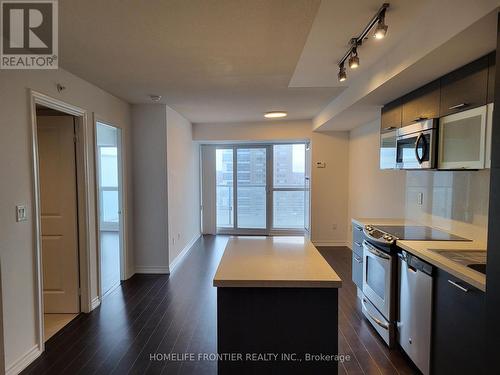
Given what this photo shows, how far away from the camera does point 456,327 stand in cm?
173

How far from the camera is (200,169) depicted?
6.72 m

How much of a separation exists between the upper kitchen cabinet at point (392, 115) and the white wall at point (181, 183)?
9.50 ft

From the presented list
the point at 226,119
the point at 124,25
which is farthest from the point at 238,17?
the point at 226,119

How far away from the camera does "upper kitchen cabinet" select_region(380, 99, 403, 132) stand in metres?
2.92

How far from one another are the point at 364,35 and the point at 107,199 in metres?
6.41

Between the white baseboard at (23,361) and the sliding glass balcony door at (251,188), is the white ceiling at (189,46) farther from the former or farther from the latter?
the sliding glass balcony door at (251,188)

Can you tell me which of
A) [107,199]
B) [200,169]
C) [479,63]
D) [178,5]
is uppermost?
[178,5]

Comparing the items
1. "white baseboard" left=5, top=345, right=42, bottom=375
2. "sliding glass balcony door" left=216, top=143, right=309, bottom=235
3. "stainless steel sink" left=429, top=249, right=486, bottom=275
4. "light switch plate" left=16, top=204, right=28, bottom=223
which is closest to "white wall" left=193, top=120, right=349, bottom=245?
"sliding glass balcony door" left=216, top=143, right=309, bottom=235

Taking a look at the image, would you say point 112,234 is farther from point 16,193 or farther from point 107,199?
point 16,193

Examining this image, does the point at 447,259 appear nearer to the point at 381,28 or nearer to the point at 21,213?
the point at 381,28

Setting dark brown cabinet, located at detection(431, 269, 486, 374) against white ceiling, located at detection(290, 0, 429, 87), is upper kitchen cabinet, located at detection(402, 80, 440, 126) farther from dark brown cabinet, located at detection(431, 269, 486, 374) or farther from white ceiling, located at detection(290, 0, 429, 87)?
dark brown cabinet, located at detection(431, 269, 486, 374)

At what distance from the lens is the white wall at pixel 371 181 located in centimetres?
383

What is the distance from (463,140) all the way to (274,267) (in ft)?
5.16

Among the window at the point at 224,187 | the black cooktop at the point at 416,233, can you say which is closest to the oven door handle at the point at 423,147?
the black cooktop at the point at 416,233
